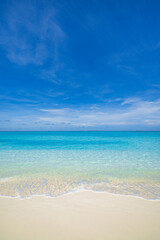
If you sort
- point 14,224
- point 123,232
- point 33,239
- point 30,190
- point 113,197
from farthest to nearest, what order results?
point 30,190 < point 113,197 < point 14,224 < point 123,232 < point 33,239

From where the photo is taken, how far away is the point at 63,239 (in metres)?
2.78

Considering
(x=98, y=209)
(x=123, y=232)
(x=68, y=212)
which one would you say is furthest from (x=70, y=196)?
(x=123, y=232)

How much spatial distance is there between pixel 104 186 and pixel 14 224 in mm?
3871

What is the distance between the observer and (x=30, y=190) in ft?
17.0

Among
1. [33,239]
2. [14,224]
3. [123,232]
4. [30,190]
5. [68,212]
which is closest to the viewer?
[33,239]

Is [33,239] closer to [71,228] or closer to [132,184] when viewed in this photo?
[71,228]

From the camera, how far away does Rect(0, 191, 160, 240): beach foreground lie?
9.52ft

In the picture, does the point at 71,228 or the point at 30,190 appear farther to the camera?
the point at 30,190

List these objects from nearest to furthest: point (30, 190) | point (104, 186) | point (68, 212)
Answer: point (68, 212), point (30, 190), point (104, 186)

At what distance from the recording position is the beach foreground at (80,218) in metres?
2.90

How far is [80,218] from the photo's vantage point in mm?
3453

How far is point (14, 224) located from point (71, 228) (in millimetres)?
1606

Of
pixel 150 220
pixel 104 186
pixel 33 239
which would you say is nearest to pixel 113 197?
pixel 104 186

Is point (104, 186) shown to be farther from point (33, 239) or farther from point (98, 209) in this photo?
point (33, 239)
